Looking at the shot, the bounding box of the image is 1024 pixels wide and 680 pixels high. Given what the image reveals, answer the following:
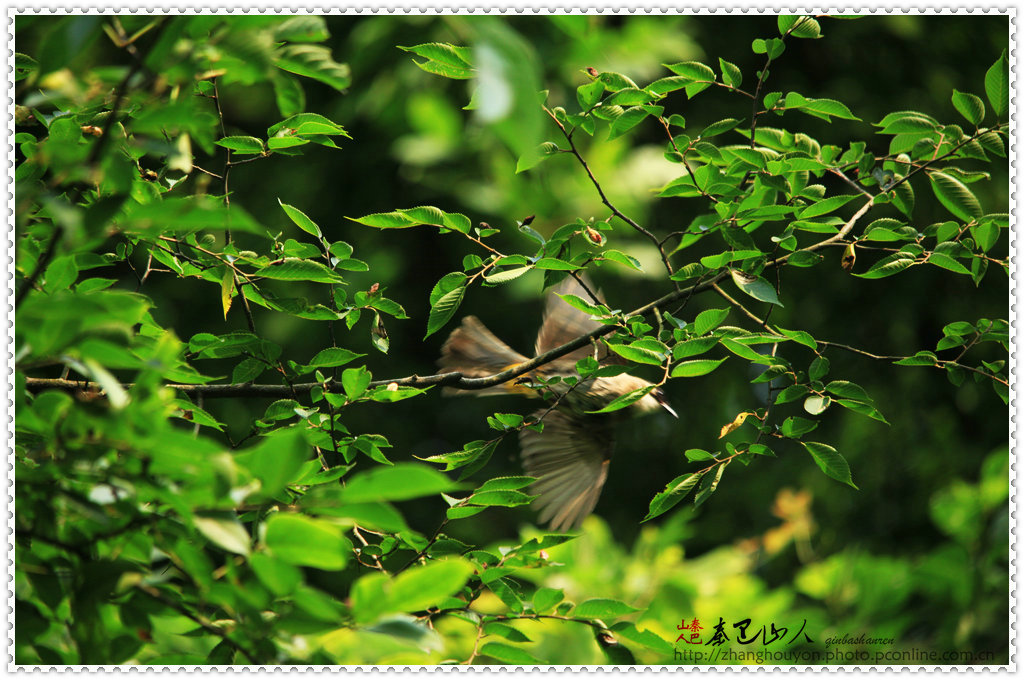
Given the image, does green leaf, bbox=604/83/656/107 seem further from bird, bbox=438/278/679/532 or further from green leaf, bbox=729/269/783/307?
bird, bbox=438/278/679/532

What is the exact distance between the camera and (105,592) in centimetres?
85

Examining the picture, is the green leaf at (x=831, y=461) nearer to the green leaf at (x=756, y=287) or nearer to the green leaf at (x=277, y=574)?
the green leaf at (x=756, y=287)

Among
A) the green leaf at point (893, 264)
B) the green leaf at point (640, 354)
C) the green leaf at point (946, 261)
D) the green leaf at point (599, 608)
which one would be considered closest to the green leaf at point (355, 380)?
the green leaf at point (640, 354)

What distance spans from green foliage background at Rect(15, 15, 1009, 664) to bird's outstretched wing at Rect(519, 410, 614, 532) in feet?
0.83

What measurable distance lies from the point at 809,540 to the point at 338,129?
127 inches

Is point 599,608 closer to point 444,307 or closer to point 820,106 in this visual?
point 444,307

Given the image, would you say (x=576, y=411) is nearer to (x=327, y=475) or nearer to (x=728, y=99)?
(x=327, y=475)

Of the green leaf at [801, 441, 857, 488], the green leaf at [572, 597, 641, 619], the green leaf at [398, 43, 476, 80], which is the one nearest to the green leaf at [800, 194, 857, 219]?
the green leaf at [801, 441, 857, 488]

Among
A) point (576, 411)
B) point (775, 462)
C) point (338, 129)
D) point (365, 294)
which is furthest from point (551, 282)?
point (775, 462)

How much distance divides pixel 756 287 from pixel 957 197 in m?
0.44

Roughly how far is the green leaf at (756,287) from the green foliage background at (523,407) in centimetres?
38

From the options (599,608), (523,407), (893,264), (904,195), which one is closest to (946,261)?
(893,264)

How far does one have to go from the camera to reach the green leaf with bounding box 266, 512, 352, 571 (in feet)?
2.36

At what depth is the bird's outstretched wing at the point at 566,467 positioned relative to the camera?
2.34m
